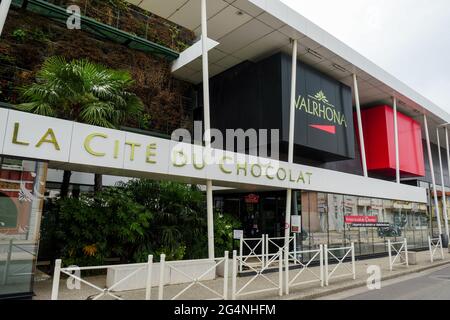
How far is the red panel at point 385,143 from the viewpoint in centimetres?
1831

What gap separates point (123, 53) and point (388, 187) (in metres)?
15.1

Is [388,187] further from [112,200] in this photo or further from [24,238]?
[24,238]

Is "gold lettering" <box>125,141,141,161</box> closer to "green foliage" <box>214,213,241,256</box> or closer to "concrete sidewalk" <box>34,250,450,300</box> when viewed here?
"concrete sidewalk" <box>34,250,450,300</box>

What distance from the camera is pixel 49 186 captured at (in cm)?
1164

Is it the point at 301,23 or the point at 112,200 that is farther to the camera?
the point at 301,23

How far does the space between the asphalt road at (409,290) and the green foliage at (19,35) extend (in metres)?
14.3

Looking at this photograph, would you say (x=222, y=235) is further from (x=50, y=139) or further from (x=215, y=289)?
(x=50, y=139)

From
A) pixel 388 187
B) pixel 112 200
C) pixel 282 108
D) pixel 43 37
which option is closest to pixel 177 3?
pixel 282 108

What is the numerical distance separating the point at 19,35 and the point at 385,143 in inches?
741

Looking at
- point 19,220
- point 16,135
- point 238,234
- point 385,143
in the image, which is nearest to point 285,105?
point 238,234

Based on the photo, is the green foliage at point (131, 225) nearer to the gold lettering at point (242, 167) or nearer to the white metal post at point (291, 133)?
the gold lettering at point (242, 167)

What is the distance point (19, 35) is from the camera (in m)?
12.8

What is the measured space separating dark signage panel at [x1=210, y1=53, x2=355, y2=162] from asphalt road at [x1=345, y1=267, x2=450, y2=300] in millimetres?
6073

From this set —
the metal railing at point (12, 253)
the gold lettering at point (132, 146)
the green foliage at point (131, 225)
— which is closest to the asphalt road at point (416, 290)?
the green foliage at point (131, 225)
